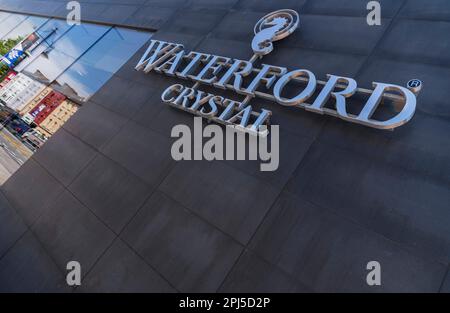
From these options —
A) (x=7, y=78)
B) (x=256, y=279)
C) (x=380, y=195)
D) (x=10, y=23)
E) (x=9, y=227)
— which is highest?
(x=10, y=23)

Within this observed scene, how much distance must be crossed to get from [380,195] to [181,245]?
21.1ft

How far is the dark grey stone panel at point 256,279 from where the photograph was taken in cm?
836

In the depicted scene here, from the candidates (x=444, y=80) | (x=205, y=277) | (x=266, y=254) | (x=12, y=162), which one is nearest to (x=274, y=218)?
(x=266, y=254)

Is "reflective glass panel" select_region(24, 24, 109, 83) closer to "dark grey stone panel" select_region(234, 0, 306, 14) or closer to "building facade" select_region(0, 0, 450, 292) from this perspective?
"building facade" select_region(0, 0, 450, 292)

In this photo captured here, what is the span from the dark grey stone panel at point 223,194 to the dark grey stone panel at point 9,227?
23.0 feet

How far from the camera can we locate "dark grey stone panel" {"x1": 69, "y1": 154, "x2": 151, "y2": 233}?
11822 mm

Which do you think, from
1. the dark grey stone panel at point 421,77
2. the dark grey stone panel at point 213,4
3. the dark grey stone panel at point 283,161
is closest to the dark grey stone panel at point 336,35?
the dark grey stone panel at point 421,77

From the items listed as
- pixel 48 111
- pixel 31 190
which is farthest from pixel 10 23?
pixel 31 190

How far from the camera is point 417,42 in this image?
10.9 meters

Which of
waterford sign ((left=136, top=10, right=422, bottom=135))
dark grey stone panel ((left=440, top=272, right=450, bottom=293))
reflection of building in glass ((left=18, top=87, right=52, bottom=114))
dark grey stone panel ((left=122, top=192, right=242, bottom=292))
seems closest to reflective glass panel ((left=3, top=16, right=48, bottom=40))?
reflection of building in glass ((left=18, top=87, right=52, bottom=114))

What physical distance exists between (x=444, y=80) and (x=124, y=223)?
39.8ft

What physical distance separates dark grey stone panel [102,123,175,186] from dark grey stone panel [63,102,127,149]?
0.65 metres

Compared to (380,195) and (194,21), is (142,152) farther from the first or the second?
(380,195)

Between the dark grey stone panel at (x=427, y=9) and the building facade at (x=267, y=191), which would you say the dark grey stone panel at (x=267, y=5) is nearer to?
the building facade at (x=267, y=191)
